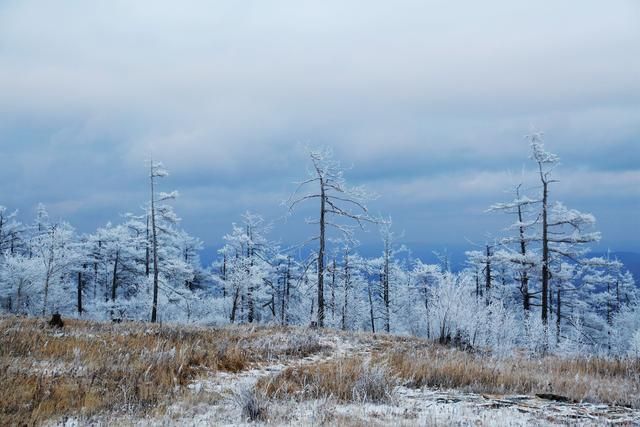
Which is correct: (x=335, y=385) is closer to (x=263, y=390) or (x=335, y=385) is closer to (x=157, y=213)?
(x=263, y=390)

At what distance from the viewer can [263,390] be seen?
18.6 feet

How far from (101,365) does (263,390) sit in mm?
2766

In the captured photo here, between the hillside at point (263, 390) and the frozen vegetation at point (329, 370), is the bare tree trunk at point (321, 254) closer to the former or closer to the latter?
the frozen vegetation at point (329, 370)

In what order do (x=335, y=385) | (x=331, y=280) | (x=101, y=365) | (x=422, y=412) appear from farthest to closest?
(x=331, y=280)
(x=101, y=365)
(x=335, y=385)
(x=422, y=412)

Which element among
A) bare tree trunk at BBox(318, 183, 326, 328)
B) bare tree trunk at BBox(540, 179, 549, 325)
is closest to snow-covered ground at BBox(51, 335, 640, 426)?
bare tree trunk at BBox(318, 183, 326, 328)

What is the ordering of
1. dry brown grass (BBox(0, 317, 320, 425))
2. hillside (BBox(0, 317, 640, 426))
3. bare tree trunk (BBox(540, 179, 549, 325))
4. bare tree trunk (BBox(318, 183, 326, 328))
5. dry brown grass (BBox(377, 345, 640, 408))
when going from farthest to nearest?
bare tree trunk (BBox(540, 179, 549, 325))
bare tree trunk (BBox(318, 183, 326, 328))
dry brown grass (BBox(377, 345, 640, 408))
dry brown grass (BBox(0, 317, 320, 425))
hillside (BBox(0, 317, 640, 426))

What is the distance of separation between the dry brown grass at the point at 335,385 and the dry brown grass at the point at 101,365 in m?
1.29

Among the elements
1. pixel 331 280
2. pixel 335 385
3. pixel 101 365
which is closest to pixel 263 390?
pixel 335 385

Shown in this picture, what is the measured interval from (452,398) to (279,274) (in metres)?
45.9

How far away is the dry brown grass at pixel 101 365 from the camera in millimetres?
4738

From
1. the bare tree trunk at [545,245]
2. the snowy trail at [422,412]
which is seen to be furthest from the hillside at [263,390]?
the bare tree trunk at [545,245]

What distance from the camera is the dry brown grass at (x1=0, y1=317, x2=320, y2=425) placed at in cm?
474

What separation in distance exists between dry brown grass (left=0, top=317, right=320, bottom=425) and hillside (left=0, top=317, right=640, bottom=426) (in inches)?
0.8

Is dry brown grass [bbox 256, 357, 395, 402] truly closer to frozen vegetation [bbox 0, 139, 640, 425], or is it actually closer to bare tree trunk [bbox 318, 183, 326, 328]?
frozen vegetation [bbox 0, 139, 640, 425]
